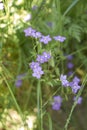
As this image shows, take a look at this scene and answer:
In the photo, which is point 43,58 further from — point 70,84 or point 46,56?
point 70,84

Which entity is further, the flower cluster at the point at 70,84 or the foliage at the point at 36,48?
the foliage at the point at 36,48

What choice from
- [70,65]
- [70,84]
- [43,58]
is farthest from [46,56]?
[70,65]

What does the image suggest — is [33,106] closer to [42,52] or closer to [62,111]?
[62,111]

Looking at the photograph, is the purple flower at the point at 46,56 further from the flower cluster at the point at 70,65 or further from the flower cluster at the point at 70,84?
the flower cluster at the point at 70,65

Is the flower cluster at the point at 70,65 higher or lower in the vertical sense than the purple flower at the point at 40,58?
higher

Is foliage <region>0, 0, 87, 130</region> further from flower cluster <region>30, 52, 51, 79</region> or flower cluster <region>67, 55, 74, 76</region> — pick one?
flower cluster <region>30, 52, 51, 79</region>

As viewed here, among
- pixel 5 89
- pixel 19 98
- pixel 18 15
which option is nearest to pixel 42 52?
pixel 18 15

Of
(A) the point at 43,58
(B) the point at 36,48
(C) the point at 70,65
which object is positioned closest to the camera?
(A) the point at 43,58

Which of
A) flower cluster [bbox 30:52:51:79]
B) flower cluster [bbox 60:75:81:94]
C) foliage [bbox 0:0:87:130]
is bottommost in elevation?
flower cluster [bbox 60:75:81:94]

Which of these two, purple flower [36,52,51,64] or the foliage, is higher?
the foliage

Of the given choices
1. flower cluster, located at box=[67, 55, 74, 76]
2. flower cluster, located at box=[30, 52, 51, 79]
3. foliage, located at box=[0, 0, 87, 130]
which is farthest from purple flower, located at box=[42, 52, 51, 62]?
flower cluster, located at box=[67, 55, 74, 76]

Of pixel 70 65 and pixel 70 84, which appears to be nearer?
pixel 70 84

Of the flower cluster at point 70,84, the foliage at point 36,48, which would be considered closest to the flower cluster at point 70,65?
the foliage at point 36,48

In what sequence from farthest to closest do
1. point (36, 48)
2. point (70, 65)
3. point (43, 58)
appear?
point (70, 65)
point (36, 48)
point (43, 58)
